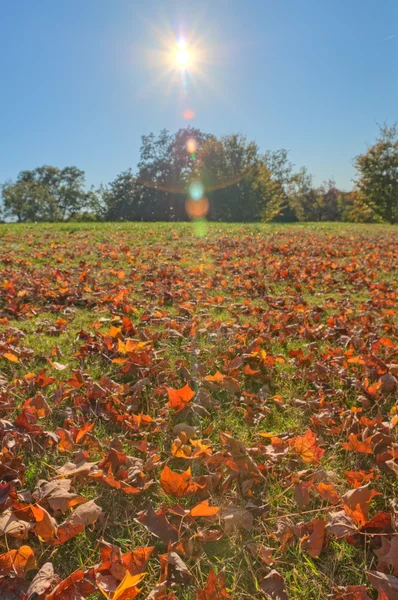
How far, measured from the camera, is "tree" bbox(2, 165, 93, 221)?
67500 mm

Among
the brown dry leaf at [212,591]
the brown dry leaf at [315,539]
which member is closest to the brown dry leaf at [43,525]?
the brown dry leaf at [212,591]

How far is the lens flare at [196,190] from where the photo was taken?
35781 millimetres

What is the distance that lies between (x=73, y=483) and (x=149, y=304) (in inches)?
110

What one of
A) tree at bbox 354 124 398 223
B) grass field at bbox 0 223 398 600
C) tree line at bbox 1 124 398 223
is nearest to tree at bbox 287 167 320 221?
tree line at bbox 1 124 398 223

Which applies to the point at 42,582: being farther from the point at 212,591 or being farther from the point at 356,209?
the point at 356,209

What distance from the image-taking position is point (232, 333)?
3.48 metres

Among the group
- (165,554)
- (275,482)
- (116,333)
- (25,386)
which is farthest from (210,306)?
(165,554)

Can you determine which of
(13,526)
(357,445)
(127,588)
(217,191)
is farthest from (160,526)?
(217,191)

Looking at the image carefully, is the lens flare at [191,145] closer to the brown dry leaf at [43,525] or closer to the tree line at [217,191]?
the tree line at [217,191]

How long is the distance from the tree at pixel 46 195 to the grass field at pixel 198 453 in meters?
63.2

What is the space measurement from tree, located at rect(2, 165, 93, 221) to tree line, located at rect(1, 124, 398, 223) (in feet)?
0.57

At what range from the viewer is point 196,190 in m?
36.9

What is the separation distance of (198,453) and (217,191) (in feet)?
108

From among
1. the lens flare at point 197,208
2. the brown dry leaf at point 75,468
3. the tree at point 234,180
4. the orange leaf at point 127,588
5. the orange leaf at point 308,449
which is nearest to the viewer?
the orange leaf at point 127,588
